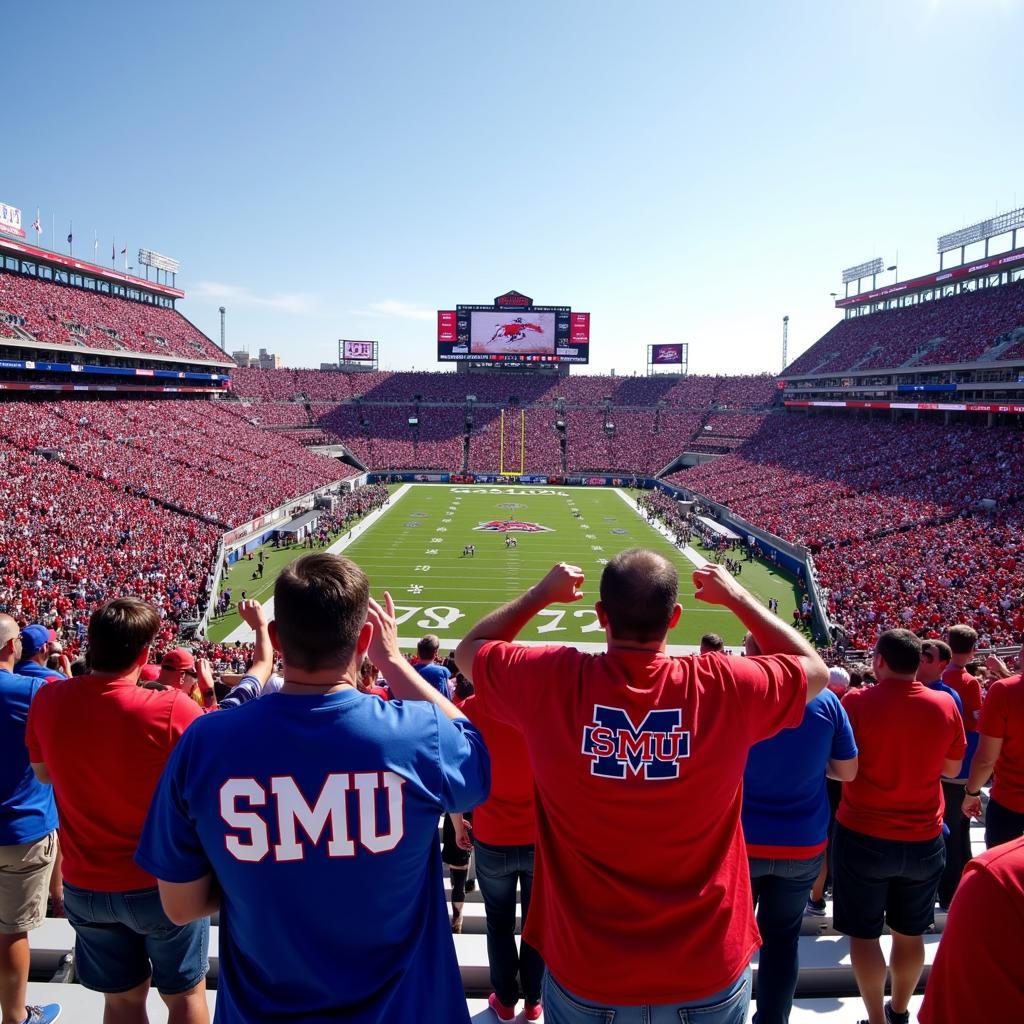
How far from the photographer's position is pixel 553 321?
226ft

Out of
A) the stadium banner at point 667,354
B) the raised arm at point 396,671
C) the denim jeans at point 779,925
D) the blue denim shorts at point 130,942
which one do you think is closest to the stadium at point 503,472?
the denim jeans at point 779,925

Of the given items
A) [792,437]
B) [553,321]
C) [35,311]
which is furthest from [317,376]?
[792,437]

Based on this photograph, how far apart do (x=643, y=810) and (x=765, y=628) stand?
2.47 ft

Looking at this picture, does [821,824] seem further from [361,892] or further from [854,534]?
[854,534]

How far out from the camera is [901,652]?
341 centimetres

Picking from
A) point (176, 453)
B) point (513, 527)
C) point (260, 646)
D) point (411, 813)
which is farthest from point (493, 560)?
point (411, 813)

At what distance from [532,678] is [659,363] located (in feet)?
251

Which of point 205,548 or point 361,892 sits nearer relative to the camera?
point 361,892

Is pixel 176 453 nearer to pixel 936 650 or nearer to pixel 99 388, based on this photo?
pixel 99 388

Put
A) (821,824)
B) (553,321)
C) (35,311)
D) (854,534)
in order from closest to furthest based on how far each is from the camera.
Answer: (821,824)
(854,534)
(35,311)
(553,321)

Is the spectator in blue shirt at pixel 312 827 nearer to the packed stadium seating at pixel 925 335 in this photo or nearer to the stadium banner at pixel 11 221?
the packed stadium seating at pixel 925 335

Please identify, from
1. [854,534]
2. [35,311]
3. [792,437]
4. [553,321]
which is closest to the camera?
[854,534]

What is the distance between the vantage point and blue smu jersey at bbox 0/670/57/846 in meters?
3.21

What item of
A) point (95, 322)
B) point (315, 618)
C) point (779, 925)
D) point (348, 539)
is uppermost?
point (95, 322)
